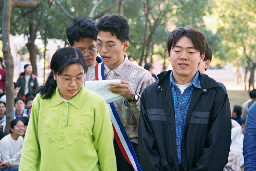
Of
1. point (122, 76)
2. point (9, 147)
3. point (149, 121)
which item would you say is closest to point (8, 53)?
point (9, 147)

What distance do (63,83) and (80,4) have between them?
12151 millimetres

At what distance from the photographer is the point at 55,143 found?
294 centimetres

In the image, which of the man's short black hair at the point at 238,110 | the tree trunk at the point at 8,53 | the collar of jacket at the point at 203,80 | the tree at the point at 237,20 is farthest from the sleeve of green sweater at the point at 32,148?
the tree at the point at 237,20

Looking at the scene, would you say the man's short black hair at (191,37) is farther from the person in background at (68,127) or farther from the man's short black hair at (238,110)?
the man's short black hair at (238,110)

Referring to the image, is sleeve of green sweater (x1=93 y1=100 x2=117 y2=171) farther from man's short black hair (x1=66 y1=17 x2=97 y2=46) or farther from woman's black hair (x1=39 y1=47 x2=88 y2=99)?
man's short black hair (x1=66 y1=17 x2=97 y2=46)

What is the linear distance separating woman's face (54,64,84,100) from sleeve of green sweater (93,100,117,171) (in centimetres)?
23

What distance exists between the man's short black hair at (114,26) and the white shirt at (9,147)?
4138 millimetres

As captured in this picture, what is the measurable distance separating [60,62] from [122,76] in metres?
0.68

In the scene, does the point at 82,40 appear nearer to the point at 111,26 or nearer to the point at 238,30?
the point at 111,26

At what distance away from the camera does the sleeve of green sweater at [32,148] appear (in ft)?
9.77

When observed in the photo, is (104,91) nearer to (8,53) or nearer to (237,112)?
(8,53)

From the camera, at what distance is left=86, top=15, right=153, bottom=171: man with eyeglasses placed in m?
3.34

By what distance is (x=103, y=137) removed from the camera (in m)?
3.03

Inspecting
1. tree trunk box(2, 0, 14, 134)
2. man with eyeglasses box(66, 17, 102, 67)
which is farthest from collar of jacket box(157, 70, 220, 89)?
tree trunk box(2, 0, 14, 134)
